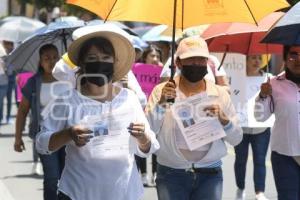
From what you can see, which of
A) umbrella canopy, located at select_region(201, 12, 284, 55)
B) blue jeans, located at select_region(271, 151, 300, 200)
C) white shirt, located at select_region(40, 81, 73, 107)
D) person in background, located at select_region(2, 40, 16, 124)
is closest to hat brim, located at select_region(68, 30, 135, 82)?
blue jeans, located at select_region(271, 151, 300, 200)

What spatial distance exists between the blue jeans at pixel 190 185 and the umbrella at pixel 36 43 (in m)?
2.91

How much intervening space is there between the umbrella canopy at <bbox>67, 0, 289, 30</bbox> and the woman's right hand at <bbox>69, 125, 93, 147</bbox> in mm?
1581

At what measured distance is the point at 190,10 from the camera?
5.79m

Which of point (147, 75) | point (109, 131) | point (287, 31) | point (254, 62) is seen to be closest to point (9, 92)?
point (147, 75)

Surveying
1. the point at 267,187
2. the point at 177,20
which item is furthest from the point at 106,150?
the point at 267,187

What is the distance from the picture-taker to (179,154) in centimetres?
537

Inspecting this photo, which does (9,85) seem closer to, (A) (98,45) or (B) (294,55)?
(B) (294,55)

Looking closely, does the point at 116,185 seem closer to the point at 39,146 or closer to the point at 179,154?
the point at 39,146

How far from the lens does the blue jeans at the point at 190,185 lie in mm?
5383

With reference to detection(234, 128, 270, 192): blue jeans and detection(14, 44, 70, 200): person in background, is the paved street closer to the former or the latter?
detection(234, 128, 270, 192): blue jeans

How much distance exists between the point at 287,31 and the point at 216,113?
0.91 metres

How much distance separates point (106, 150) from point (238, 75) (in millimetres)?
4804

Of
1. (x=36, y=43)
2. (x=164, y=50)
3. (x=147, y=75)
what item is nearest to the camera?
(x=36, y=43)

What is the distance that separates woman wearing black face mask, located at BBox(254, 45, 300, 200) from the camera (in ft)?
19.3
